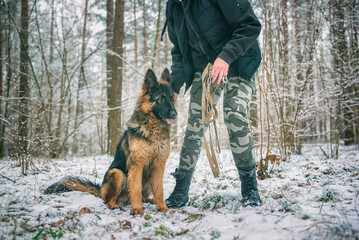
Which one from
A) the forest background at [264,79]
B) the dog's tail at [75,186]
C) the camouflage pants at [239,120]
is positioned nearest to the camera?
the camouflage pants at [239,120]

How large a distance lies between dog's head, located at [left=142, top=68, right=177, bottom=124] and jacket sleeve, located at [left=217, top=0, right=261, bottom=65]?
1.04 m

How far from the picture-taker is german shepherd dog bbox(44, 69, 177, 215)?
246cm

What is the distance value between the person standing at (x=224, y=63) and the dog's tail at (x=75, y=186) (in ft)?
3.65

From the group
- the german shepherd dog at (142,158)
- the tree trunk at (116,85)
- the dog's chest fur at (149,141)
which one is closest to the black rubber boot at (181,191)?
the german shepherd dog at (142,158)

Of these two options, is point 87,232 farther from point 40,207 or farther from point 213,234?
point 213,234

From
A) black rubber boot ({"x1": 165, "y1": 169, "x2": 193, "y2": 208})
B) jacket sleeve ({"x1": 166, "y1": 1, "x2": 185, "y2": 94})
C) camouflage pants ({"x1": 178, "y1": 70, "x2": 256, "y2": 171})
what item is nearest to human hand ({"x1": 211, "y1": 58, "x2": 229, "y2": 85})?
camouflage pants ({"x1": 178, "y1": 70, "x2": 256, "y2": 171})

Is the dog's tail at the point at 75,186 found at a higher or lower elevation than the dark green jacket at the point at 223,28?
lower

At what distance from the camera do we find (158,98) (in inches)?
111

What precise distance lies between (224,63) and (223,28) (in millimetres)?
531

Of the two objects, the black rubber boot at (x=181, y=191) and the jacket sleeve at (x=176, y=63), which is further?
the jacket sleeve at (x=176, y=63)

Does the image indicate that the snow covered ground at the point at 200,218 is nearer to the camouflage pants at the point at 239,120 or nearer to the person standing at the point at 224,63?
the person standing at the point at 224,63

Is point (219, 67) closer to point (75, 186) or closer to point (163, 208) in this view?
point (163, 208)

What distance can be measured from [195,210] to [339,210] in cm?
134

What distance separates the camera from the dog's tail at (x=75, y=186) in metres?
2.80
